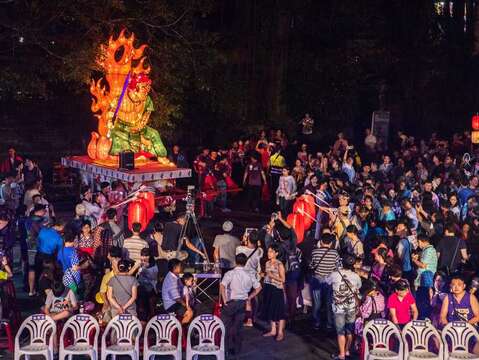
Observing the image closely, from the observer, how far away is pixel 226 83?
27.0 meters

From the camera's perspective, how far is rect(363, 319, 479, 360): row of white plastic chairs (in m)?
10.1

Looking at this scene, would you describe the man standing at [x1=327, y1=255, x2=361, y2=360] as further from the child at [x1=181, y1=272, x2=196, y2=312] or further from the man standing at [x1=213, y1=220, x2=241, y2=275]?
the man standing at [x1=213, y1=220, x2=241, y2=275]

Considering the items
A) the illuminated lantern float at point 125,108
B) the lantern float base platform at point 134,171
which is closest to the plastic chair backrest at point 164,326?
the lantern float base platform at point 134,171

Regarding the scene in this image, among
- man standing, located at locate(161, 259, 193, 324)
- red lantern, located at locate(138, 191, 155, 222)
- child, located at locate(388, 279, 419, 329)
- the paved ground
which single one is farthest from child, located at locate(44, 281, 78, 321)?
red lantern, located at locate(138, 191, 155, 222)

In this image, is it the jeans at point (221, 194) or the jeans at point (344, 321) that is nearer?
the jeans at point (344, 321)

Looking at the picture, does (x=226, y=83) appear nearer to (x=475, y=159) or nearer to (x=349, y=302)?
(x=475, y=159)

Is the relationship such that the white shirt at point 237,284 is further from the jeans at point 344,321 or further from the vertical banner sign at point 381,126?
the vertical banner sign at point 381,126

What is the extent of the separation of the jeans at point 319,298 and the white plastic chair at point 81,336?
3505 millimetres

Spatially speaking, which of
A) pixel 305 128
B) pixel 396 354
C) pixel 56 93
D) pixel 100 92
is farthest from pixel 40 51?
pixel 396 354

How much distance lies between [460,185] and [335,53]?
14.5 meters

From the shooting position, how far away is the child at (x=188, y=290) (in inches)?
439

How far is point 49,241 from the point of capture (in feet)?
42.5

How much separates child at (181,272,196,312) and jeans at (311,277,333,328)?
6.59 feet

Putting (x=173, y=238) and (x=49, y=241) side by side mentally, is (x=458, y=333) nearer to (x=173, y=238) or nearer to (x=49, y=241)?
(x=173, y=238)
